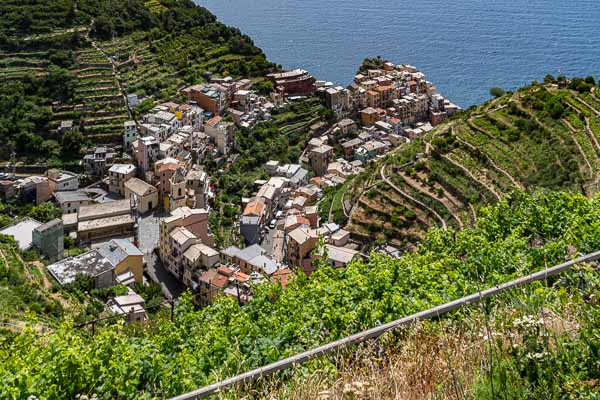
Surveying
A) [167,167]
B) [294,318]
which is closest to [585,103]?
[167,167]

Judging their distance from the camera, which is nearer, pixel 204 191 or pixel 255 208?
pixel 255 208

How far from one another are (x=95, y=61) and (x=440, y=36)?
23.2 metres

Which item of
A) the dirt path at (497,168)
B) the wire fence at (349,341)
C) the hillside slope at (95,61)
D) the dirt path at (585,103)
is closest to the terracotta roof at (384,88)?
the hillside slope at (95,61)

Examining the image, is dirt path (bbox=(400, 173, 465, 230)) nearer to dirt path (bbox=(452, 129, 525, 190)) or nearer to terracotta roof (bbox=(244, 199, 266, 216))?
dirt path (bbox=(452, 129, 525, 190))

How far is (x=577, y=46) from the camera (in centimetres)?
3186

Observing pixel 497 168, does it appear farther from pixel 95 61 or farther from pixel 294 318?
pixel 95 61

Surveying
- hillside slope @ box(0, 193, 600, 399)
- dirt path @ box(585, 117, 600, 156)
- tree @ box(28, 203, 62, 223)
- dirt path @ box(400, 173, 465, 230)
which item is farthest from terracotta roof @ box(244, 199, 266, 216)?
hillside slope @ box(0, 193, 600, 399)

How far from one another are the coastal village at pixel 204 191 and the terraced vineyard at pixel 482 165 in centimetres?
105

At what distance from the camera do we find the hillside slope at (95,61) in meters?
18.7

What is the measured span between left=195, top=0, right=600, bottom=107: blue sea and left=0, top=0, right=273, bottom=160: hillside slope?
5592 mm

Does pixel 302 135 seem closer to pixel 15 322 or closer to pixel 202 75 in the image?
pixel 202 75

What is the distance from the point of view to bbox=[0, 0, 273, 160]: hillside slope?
18.7 m

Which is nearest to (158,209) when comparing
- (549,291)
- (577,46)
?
(549,291)

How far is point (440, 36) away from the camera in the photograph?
35.7 metres
